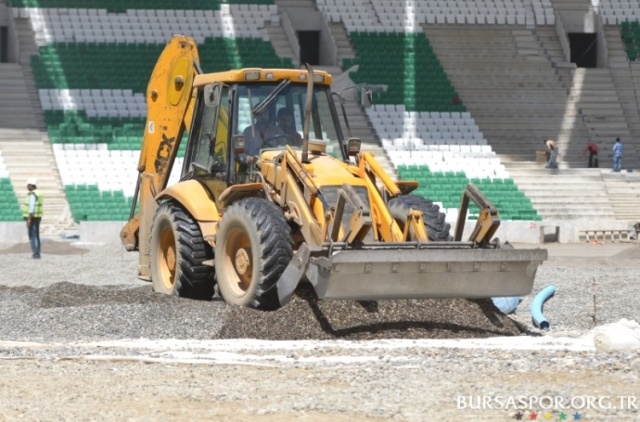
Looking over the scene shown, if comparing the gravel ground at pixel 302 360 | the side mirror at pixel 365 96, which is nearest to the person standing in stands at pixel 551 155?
the gravel ground at pixel 302 360

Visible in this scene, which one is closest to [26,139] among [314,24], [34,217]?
[34,217]

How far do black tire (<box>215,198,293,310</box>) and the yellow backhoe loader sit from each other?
0.04 ft

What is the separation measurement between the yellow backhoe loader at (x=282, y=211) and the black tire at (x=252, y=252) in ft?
0.04

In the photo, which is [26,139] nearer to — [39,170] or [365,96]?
[39,170]

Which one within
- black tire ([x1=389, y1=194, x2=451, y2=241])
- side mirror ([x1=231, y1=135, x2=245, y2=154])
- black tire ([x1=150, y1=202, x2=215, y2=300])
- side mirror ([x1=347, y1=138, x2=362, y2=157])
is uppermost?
side mirror ([x1=231, y1=135, x2=245, y2=154])

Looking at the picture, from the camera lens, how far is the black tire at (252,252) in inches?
493

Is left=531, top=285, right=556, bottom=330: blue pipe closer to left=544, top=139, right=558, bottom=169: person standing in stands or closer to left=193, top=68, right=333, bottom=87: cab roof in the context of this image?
left=193, top=68, right=333, bottom=87: cab roof

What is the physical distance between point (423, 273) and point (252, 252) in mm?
1731

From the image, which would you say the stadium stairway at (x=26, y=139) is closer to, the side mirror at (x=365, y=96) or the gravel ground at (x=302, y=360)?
the gravel ground at (x=302, y=360)

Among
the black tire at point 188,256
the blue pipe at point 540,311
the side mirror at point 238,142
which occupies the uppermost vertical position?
the side mirror at point 238,142

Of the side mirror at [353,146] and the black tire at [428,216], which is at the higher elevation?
the side mirror at [353,146]

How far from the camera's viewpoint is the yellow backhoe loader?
12.0m

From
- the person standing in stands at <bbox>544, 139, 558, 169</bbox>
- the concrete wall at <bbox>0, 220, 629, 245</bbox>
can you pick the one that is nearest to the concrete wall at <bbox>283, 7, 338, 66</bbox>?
the person standing in stands at <bbox>544, 139, 558, 169</bbox>

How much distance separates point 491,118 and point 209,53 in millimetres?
8107
